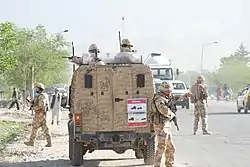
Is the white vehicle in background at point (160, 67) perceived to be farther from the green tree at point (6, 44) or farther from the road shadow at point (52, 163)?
the road shadow at point (52, 163)

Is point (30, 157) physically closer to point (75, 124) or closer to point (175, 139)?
point (75, 124)

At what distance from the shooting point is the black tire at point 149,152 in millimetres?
13307

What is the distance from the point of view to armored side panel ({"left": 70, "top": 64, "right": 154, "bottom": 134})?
12969mm

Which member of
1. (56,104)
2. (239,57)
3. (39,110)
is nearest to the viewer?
(39,110)

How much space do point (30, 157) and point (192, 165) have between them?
4.30m

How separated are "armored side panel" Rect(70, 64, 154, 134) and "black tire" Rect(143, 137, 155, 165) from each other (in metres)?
0.59

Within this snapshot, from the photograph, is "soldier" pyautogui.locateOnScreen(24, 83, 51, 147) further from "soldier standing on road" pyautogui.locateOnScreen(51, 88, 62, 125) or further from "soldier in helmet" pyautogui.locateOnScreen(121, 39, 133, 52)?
"soldier standing on road" pyautogui.locateOnScreen(51, 88, 62, 125)

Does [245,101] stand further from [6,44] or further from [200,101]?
[200,101]

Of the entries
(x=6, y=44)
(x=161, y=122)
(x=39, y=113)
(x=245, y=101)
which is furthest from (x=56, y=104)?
(x=161, y=122)

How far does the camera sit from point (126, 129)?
13070 millimetres

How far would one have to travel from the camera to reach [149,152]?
44.2ft

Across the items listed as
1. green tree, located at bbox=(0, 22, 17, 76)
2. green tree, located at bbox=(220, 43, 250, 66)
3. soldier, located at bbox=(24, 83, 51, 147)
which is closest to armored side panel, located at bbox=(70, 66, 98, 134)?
soldier, located at bbox=(24, 83, 51, 147)

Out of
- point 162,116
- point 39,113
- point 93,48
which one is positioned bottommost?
point 162,116

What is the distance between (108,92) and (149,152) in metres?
1.58
